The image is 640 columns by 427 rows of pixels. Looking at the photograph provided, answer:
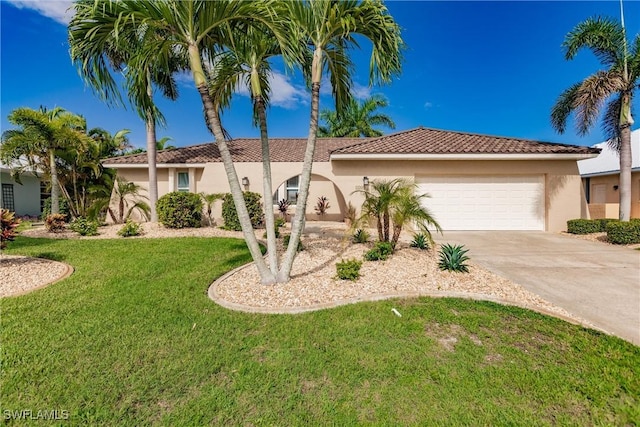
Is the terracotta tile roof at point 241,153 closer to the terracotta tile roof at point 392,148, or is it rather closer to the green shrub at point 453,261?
the terracotta tile roof at point 392,148

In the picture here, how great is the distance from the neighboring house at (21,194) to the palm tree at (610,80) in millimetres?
30561

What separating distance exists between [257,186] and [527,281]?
1192 cm

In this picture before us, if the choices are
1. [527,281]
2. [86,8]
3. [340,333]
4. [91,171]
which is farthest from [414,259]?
[91,171]

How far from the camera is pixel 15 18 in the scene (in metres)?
9.27

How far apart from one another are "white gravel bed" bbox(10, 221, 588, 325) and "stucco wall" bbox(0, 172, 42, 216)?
672 inches

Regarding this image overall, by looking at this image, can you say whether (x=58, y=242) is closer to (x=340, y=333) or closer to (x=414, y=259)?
(x=340, y=333)

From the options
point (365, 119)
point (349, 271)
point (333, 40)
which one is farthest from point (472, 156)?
point (365, 119)

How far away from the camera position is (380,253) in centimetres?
706

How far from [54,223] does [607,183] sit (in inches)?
1199

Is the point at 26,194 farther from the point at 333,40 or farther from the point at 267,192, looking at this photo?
the point at 333,40

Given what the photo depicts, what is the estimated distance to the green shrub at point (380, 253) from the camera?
7.01m

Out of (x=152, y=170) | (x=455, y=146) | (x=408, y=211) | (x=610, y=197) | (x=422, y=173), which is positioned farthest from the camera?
(x=610, y=197)

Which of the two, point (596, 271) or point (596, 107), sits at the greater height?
point (596, 107)

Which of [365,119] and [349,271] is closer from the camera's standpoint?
[349,271]
